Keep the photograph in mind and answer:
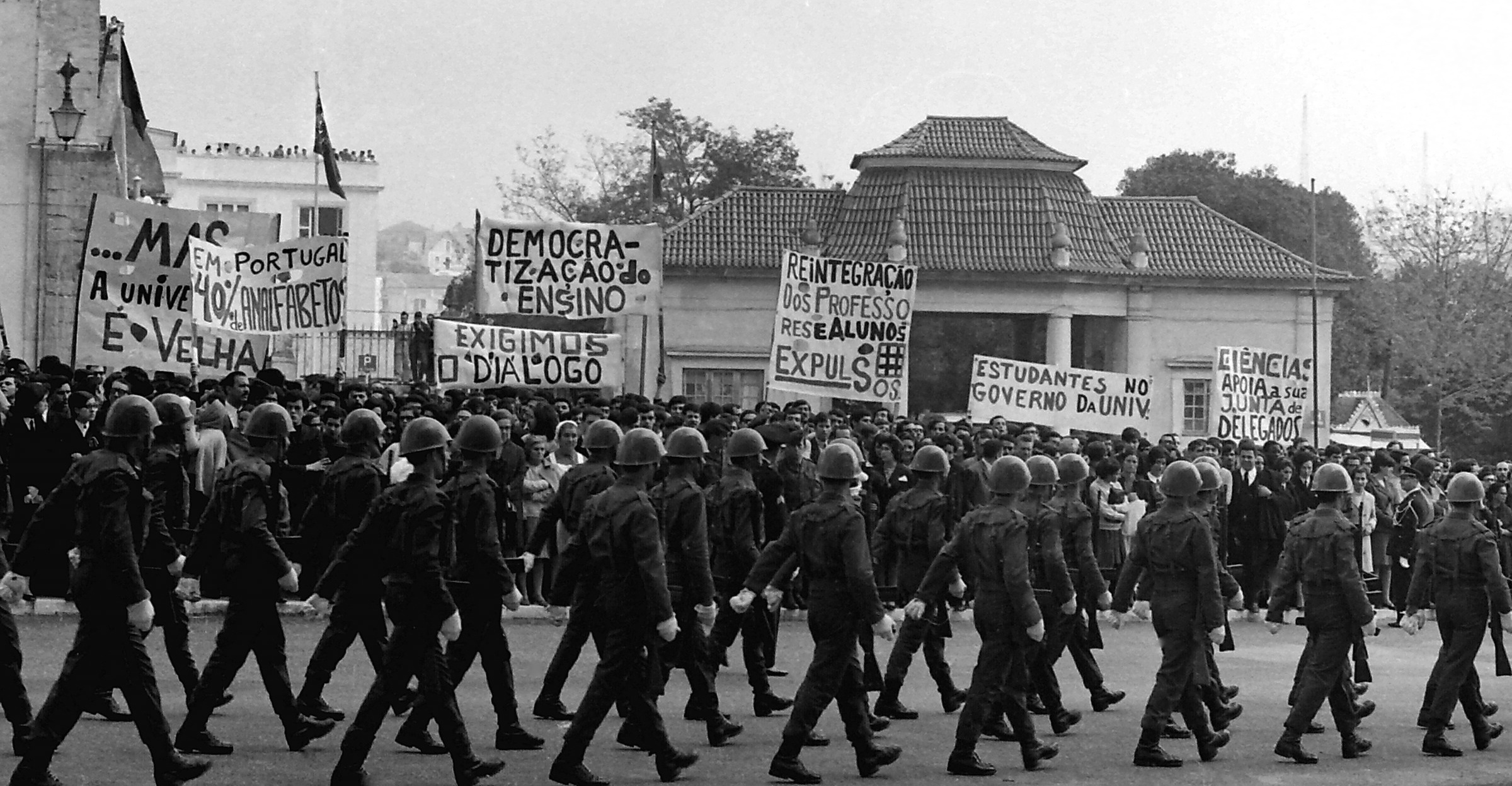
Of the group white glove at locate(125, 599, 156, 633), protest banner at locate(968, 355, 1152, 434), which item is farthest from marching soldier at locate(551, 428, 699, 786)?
protest banner at locate(968, 355, 1152, 434)

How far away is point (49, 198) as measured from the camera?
97.5 ft

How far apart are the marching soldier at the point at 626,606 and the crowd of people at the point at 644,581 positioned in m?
0.02

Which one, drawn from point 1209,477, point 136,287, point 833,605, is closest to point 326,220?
point 136,287

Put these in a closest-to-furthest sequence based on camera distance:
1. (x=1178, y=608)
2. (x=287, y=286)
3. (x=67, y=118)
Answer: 1. (x=1178, y=608)
2. (x=287, y=286)
3. (x=67, y=118)

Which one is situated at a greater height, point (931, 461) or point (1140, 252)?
point (1140, 252)

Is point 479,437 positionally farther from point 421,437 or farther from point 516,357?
point 516,357

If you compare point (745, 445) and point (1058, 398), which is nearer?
point (745, 445)

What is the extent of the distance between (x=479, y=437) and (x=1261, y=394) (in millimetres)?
17276

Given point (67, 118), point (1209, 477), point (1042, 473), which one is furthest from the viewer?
point (67, 118)

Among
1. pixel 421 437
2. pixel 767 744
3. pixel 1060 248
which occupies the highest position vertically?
pixel 1060 248

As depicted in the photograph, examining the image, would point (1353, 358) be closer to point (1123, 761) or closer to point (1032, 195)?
point (1032, 195)

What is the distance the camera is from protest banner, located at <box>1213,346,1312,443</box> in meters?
26.5

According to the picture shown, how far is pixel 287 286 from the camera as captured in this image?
21516 mm

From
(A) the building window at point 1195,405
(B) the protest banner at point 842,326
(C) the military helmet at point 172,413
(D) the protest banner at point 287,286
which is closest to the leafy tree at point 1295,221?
(A) the building window at point 1195,405
